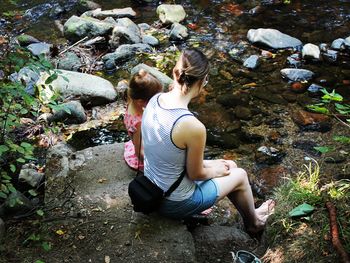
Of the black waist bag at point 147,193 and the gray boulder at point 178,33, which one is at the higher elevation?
the black waist bag at point 147,193

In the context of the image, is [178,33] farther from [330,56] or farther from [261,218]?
[261,218]

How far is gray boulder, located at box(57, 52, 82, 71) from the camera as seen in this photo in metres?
6.89

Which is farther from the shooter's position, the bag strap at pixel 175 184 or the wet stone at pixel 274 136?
the wet stone at pixel 274 136

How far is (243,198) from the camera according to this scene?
3.54m

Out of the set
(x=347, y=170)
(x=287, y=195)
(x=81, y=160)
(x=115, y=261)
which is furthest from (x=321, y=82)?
(x=115, y=261)

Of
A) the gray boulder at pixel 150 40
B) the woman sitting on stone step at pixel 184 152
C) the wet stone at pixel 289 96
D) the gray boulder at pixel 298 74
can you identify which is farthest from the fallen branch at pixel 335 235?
the gray boulder at pixel 150 40

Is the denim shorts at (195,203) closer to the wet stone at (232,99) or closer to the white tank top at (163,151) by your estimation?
the white tank top at (163,151)

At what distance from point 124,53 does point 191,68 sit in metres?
4.72

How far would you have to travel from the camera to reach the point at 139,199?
3100 millimetres

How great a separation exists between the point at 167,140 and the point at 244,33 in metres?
5.84

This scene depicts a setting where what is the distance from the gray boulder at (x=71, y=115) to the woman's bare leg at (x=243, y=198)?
280cm

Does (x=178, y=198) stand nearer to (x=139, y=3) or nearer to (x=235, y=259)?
(x=235, y=259)

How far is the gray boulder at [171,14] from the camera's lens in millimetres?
8703

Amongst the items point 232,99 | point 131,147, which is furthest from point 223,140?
point 131,147
